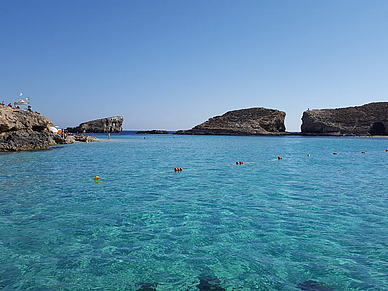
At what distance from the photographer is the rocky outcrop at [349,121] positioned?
12588 cm

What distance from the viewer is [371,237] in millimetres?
7406

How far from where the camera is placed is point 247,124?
14400 cm

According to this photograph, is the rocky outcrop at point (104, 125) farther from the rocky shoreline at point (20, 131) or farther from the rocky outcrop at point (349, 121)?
the rocky shoreline at point (20, 131)

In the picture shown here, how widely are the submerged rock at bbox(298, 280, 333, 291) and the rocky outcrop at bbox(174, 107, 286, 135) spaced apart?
5172 inches

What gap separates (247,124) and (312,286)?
142 m

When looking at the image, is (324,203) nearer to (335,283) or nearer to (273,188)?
(273,188)

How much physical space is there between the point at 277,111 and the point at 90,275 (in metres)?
163

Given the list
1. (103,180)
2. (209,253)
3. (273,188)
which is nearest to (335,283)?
(209,253)

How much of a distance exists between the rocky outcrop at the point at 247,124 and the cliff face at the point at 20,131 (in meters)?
107

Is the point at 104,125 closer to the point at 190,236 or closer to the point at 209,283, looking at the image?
the point at 190,236

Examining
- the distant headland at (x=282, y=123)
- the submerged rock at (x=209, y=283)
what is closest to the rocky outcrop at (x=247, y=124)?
the distant headland at (x=282, y=123)

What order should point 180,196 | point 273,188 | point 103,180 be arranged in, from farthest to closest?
1. point 103,180
2. point 273,188
3. point 180,196

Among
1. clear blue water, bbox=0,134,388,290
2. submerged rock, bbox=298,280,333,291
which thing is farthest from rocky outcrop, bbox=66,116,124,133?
submerged rock, bbox=298,280,333,291

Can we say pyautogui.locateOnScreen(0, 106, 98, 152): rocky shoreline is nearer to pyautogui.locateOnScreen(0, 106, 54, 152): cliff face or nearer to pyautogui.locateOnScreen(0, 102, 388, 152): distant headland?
pyautogui.locateOnScreen(0, 106, 54, 152): cliff face
